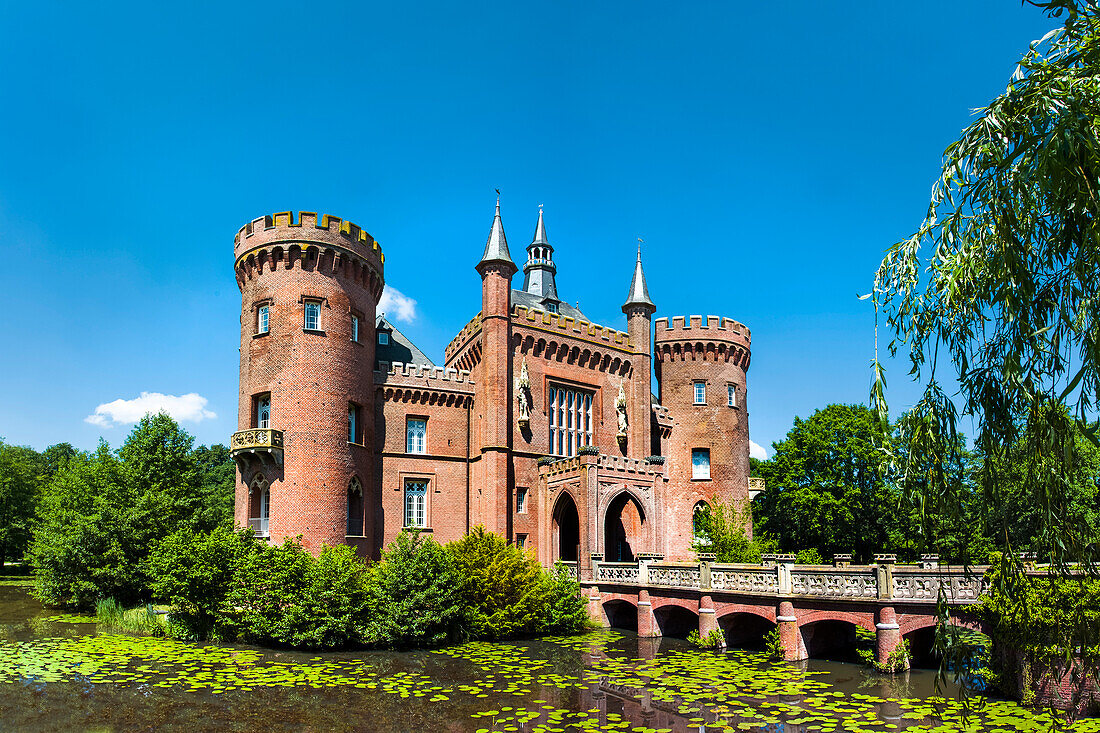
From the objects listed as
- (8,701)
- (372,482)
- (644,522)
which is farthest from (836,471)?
(8,701)

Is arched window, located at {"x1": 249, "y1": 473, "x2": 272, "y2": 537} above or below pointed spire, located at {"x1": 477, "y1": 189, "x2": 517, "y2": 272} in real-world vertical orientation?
below

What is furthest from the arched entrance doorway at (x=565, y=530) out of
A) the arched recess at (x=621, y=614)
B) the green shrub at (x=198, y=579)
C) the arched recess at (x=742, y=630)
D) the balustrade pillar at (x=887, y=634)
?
the balustrade pillar at (x=887, y=634)

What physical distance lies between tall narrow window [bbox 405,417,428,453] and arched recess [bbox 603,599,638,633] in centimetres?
1059

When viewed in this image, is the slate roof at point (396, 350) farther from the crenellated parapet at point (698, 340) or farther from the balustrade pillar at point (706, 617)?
the balustrade pillar at point (706, 617)

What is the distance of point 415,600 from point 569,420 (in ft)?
49.9

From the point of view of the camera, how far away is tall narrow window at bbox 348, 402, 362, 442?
31.9 meters

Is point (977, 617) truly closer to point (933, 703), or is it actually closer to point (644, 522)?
point (933, 703)

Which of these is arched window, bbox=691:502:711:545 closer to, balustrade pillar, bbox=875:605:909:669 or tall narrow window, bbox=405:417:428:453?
tall narrow window, bbox=405:417:428:453

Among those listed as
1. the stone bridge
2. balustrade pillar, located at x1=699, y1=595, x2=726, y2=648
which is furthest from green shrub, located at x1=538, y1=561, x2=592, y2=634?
balustrade pillar, located at x1=699, y1=595, x2=726, y2=648

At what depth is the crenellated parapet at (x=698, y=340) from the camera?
40.4 meters

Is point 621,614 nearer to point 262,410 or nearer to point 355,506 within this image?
point 355,506

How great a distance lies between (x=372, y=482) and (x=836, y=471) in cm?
2326

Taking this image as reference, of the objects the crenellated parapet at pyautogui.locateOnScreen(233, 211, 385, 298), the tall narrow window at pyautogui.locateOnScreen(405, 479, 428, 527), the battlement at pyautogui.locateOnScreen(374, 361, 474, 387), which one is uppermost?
the crenellated parapet at pyautogui.locateOnScreen(233, 211, 385, 298)

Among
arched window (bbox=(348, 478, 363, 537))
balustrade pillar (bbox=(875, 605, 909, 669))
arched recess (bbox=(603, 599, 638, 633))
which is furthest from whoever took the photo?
arched window (bbox=(348, 478, 363, 537))
